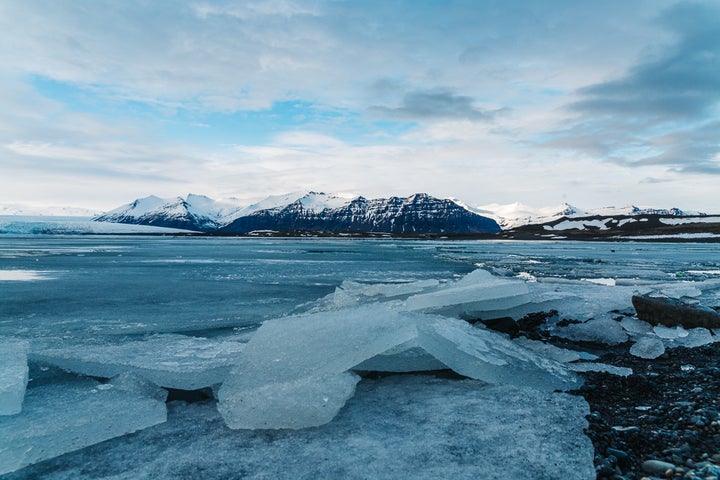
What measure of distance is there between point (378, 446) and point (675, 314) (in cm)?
717

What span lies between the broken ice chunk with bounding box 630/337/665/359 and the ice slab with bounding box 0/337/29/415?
758 centimetres

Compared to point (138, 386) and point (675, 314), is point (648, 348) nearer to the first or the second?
point (675, 314)

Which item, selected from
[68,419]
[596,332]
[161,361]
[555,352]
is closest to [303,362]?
[161,361]

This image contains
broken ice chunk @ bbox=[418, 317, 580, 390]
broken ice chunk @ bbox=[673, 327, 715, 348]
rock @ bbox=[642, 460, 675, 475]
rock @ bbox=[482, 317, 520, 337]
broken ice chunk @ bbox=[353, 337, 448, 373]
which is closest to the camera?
rock @ bbox=[642, 460, 675, 475]

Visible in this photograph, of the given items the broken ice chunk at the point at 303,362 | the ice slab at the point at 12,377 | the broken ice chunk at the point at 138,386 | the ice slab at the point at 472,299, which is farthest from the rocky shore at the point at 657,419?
the ice slab at the point at 12,377

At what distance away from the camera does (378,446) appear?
3.46 meters

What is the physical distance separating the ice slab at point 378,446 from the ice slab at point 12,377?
3.50 feet


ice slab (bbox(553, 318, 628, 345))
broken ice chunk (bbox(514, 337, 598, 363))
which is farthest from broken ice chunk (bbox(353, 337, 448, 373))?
ice slab (bbox(553, 318, 628, 345))

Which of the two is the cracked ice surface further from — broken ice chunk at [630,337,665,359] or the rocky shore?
broken ice chunk at [630,337,665,359]

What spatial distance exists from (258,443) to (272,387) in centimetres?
66

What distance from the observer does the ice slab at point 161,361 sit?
4802mm

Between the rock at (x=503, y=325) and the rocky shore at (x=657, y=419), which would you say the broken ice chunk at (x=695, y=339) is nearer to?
the rocky shore at (x=657, y=419)

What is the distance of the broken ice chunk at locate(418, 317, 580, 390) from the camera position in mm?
5008

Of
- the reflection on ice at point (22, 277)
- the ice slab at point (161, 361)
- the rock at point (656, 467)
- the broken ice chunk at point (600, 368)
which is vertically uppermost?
the ice slab at point (161, 361)
